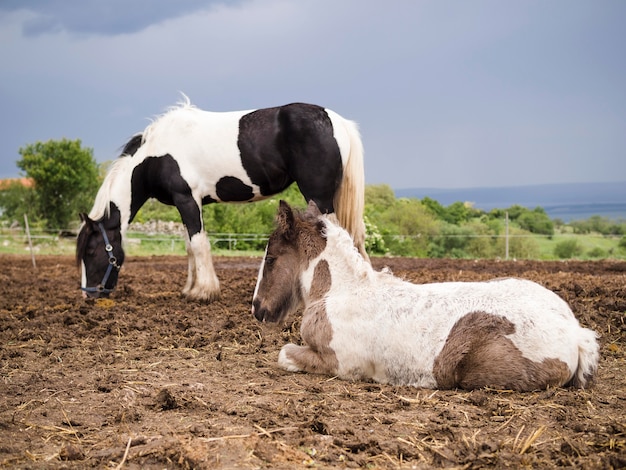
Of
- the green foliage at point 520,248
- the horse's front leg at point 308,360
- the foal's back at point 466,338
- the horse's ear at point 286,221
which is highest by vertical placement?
the horse's ear at point 286,221

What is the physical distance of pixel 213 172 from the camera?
9.42 metres

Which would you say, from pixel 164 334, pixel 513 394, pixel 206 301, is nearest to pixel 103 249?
pixel 206 301

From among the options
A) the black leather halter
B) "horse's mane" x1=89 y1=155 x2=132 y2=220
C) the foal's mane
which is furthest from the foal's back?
"horse's mane" x1=89 y1=155 x2=132 y2=220

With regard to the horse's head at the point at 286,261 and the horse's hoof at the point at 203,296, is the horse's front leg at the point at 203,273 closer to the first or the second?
the horse's hoof at the point at 203,296

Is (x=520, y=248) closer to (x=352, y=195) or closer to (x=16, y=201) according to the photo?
(x=352, y=195)

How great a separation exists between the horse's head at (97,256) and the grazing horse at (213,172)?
0.05 feet

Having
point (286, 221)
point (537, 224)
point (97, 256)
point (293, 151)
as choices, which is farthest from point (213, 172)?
point (537, 224)

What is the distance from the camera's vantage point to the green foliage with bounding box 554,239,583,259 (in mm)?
28406

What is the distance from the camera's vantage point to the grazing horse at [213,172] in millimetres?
8852

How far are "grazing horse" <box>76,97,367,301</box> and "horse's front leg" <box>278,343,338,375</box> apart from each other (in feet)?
11.2

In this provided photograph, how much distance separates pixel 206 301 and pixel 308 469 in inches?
251

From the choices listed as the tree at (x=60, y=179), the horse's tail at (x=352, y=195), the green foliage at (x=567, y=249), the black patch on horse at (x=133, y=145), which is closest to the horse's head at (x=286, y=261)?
the horse's tail at (x=352, y=195)

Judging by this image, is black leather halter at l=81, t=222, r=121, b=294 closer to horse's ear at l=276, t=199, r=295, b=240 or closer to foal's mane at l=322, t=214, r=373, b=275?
horse's ear at l=276, t=199, r=295, b=240

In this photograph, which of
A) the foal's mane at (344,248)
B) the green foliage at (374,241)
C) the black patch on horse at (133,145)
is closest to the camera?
the foal's mane at (344,248)
